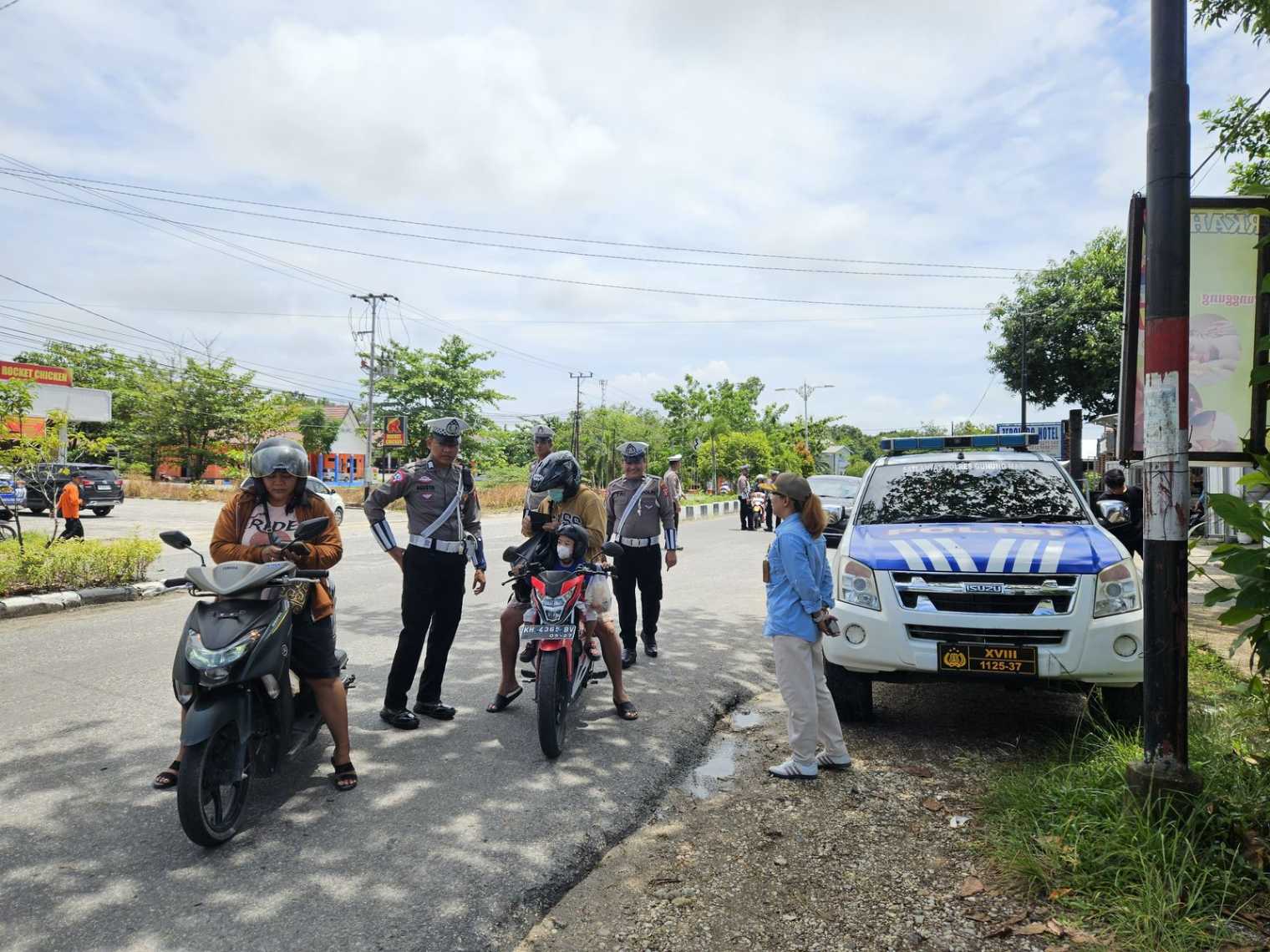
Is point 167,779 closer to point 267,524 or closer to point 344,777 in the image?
point 344,777

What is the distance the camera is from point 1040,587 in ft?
14.4

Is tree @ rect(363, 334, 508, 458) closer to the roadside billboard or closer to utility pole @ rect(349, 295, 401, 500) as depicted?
utility pole @ rect(349, 295, 401, 500)

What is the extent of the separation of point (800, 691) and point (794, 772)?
0.43 meters

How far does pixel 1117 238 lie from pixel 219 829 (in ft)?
109

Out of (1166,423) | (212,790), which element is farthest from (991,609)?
(212,790)

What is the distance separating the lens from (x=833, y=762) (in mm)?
4363

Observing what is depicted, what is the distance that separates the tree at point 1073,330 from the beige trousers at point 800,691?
2859cm

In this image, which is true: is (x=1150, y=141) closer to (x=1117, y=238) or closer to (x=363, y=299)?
(x=1117, y=238)

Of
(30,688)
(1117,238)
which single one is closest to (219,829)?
(30,688)

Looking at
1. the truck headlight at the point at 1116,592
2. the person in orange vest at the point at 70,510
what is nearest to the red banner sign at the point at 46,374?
the person in orange vest at the point at 70,510

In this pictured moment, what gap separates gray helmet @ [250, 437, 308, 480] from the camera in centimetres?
386

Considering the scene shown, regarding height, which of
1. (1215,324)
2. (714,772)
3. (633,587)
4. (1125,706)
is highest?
(1215,324)

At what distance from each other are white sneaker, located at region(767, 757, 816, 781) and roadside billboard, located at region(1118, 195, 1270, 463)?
2.20m

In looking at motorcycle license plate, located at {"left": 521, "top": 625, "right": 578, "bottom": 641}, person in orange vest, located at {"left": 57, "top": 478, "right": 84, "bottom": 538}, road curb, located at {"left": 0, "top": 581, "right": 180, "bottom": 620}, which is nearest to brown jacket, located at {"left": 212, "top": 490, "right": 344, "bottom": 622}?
motorcycle license plate, located at {"left": 521, "top": 625, "right": 578, "bottom": 641}
